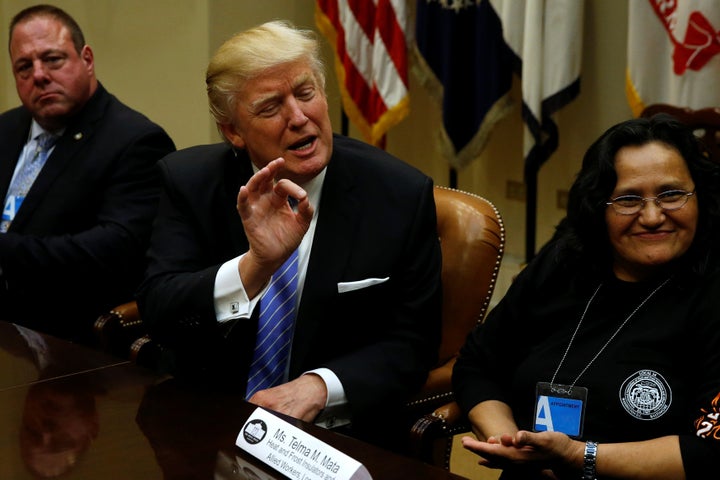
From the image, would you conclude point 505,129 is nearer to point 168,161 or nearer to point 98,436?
point 168,161

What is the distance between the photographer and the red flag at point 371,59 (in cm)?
524

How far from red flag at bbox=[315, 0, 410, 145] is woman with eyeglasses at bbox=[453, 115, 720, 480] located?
2.96 metres

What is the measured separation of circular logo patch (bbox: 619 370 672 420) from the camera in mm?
2055

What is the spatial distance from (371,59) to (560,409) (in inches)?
136

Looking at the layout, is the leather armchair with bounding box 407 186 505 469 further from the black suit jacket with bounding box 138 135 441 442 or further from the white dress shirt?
the white dress shirt

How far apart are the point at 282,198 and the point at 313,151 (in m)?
0.23

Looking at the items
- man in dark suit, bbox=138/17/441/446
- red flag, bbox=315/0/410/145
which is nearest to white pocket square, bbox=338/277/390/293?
man in dark suit, bbox=138/17/441/446

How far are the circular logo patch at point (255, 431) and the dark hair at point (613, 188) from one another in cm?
87

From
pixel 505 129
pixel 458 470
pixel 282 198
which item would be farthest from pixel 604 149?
pixel 505 129

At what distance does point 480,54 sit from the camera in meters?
5.00

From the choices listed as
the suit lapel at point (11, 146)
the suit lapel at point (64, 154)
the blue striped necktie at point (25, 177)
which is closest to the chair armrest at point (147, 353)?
the suit lapel at point (64, 154)

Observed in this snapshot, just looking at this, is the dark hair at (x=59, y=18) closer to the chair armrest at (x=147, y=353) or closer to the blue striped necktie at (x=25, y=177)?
the blue striped necktie at (x=25, y=177)

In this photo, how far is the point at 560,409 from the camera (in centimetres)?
216

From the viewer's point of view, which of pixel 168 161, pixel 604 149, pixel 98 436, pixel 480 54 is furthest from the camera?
pixel 480 54
